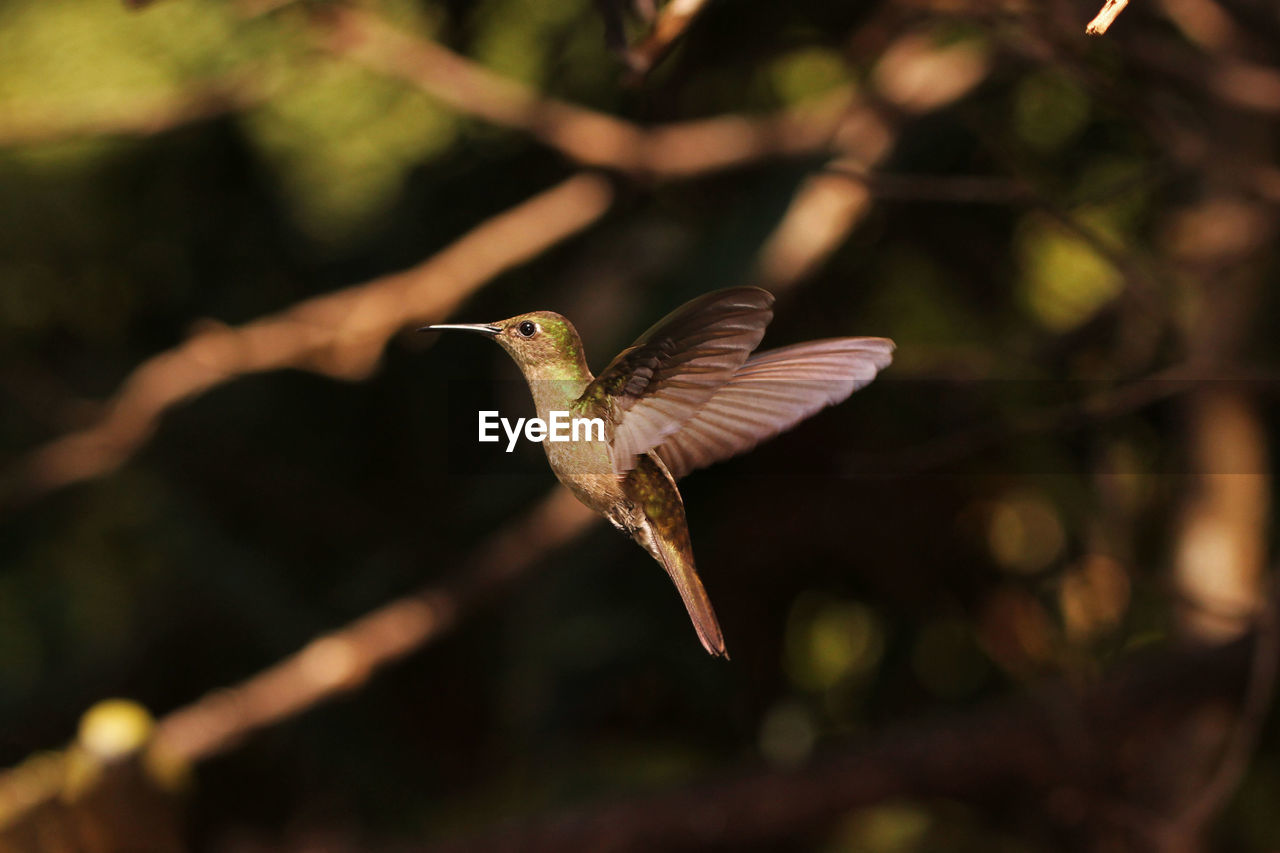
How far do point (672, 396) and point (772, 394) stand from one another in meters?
0.02

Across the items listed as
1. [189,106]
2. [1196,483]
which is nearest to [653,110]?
[189,106]

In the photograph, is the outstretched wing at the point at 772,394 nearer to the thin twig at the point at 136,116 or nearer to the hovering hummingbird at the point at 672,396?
the hovering hummingbird at the point at 672,396

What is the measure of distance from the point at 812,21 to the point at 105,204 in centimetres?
57

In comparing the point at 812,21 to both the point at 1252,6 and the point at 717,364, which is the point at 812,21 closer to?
the point at 1252,6

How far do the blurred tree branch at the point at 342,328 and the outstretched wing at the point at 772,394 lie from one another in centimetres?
14

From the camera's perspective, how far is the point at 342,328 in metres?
0.34

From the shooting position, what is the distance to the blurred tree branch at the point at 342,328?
0.31 m

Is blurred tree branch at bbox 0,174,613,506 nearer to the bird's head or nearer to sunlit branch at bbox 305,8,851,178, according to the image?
sunlit branch at bbox 305,8,851,178

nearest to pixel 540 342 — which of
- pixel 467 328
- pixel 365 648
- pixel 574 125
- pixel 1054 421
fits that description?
pixel 467 328

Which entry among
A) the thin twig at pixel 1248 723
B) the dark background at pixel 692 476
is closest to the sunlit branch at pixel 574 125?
the dark background at pixel 692 476

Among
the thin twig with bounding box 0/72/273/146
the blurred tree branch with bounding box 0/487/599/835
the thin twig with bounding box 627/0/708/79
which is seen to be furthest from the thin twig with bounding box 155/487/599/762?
the thin twig with bounding box 0/72/273/146

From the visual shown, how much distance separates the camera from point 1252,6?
1.19 ft

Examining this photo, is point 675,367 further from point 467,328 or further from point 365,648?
point 365,648

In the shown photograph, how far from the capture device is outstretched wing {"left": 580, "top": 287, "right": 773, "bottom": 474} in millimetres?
106
